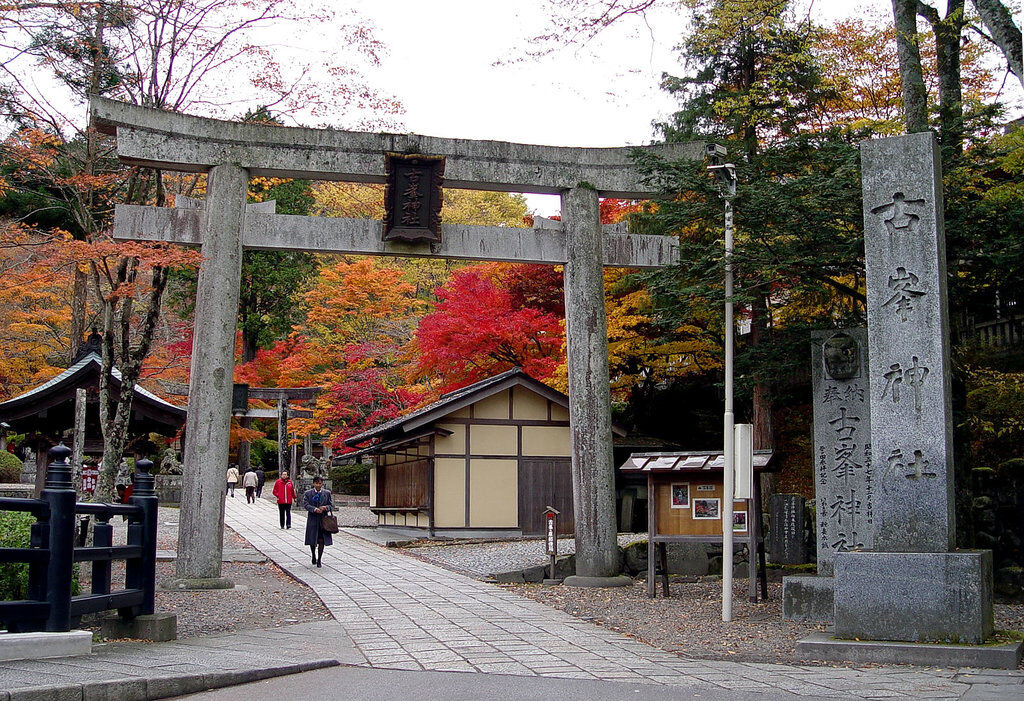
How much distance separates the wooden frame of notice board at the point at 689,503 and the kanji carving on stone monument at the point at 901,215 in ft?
13.7

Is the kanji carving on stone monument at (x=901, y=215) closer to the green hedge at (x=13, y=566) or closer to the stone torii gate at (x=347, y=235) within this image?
the stone torii gate at (x=347, y=235)

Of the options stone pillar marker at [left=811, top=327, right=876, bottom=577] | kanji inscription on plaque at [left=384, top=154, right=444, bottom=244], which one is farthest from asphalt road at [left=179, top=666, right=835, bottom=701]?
kanji inscription on plaque at [left=384, top=154, right=444, bottom=244]

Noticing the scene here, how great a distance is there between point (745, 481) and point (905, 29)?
7.51m

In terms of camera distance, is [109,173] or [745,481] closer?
[745,481]

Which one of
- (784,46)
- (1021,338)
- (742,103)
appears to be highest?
(784,46)

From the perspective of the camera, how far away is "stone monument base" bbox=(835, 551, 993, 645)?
26.0 feet

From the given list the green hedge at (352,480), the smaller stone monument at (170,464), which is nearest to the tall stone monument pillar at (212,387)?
the smaller stone monument at (170,464)

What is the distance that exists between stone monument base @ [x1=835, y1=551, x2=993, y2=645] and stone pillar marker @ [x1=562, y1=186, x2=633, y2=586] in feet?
18.9

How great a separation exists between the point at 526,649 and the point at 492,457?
15405 mm

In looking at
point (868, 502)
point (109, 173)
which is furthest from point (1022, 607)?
point (109, 173)

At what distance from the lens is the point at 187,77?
1497cm

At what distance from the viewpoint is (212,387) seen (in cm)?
1290

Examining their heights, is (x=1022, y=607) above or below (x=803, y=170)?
below

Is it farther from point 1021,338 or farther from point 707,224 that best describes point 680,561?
point 1021,338
